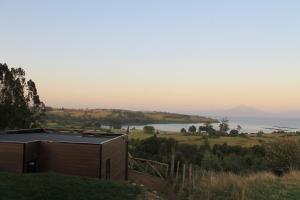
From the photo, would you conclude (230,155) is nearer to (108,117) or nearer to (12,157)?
(12,157)

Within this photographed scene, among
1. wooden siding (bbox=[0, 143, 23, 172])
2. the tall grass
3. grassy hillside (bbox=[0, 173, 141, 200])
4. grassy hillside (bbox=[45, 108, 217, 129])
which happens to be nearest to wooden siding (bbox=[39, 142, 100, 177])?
wooden siding (bbox=[0, 143, 23, 172])

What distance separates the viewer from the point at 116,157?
21.7 metres

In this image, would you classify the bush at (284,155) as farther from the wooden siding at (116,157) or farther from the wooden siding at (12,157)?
the wooden siding at (12,157)

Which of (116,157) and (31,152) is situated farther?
(116,157)

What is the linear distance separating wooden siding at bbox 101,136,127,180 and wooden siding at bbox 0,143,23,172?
3933 millimetres

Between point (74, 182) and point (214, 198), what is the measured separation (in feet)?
20.3

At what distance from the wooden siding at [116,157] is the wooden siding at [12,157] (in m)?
3.93

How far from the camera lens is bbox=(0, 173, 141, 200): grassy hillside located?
46.1 ft

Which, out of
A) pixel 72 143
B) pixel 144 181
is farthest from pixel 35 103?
pixel 72 143

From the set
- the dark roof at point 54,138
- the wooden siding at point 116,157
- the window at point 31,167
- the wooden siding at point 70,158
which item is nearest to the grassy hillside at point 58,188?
the wooden siding at point 70,158

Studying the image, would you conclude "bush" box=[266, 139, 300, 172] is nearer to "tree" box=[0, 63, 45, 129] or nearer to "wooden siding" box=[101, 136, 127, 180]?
"wooden siding" box=[101, 136, 127, 180]

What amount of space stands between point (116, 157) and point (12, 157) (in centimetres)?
544

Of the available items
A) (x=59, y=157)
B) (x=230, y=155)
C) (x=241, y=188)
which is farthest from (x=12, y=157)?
(x=230, y=155)

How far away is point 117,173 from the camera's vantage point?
21984 mm
